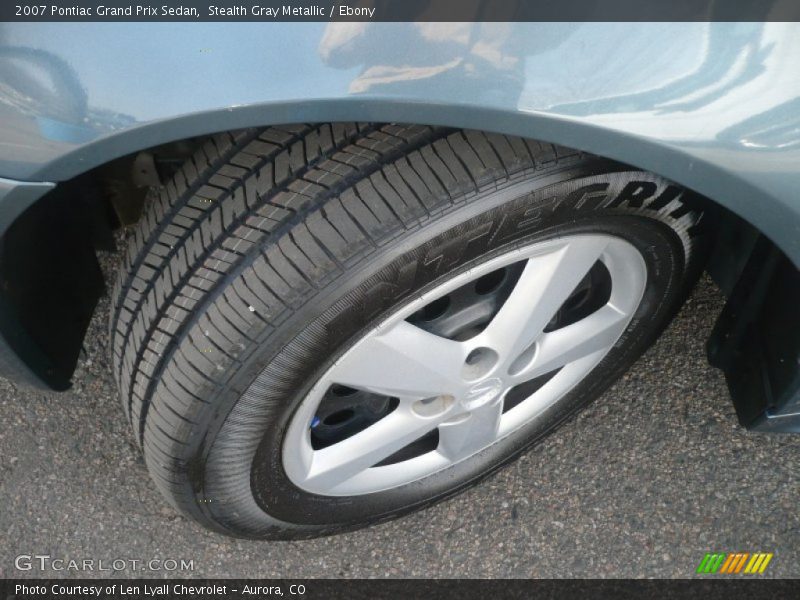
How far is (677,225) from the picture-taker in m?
1.29

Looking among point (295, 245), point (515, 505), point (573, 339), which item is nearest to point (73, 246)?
point (295, 245)

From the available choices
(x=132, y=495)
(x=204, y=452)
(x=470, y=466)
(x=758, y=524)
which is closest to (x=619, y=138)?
(x=204, y=452)

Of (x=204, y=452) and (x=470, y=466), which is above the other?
(x=204, y=452)

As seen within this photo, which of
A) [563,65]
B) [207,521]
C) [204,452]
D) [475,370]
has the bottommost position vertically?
[207,521]

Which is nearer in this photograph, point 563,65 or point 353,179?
point 563,65

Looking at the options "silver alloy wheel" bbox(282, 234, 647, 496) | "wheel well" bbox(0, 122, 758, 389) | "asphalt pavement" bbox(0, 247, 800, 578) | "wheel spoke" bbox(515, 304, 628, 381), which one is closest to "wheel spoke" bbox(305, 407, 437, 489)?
"silver alloy wheel" bbox(282, 234, 647, 496)

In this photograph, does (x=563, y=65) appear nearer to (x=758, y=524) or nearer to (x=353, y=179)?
(x=353, y=179)

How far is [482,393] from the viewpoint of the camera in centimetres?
142

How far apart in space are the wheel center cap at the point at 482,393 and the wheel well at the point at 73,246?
0.48m

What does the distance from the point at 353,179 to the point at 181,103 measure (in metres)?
0.26

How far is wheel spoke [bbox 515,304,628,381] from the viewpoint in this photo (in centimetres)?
145

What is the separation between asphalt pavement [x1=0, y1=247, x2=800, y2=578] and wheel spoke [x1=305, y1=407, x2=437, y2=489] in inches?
13.3

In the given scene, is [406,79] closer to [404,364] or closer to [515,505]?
[404,364]

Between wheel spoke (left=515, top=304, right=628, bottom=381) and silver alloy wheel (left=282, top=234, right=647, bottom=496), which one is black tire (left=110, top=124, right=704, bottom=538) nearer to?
silver alloy wheel (left=282, top=234, right=647, bottom=496)
